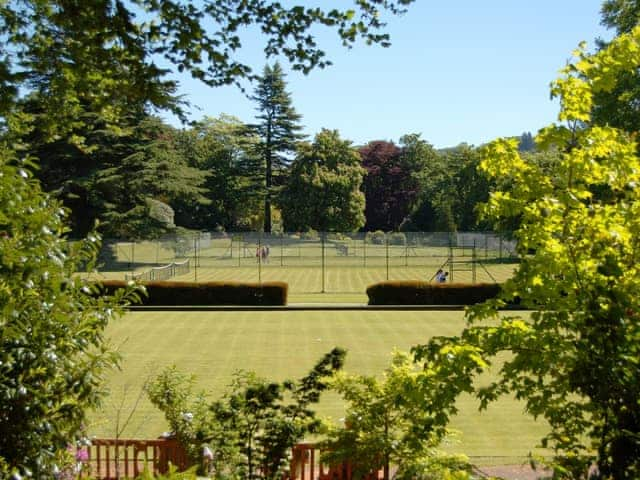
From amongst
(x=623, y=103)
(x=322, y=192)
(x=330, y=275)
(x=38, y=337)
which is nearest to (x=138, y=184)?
(x=330, y=275)

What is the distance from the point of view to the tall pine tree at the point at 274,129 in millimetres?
70125

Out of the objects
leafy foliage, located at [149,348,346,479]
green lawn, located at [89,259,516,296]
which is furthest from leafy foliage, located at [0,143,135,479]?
green lawn, located at [89,259,516,296]

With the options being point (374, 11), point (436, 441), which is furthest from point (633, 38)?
point (436, 441)

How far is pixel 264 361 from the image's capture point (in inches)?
637

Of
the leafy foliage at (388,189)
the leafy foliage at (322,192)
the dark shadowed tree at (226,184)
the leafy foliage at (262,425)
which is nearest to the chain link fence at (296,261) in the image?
the leafy foliage at (322,192)

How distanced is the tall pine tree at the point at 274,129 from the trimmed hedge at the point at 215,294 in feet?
141

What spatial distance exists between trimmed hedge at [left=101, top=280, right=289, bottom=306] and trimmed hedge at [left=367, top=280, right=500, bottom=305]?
413 cm

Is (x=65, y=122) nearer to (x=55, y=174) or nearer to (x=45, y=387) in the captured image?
(x=45, y=387)

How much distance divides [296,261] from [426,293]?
2385 cm

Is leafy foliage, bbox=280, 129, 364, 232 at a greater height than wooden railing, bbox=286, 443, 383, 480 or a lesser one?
greater

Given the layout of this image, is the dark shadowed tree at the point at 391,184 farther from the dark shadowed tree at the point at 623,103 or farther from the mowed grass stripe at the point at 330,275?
the dark shadowed tree at the point at 623,103

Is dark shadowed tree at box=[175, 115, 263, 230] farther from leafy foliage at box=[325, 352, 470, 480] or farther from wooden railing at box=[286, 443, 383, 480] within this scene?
leafy foliage at box=[325, 352, 470, 480]

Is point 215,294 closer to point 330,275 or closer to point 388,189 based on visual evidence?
point 330,275

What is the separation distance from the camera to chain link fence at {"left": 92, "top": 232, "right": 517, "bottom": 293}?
135ft
